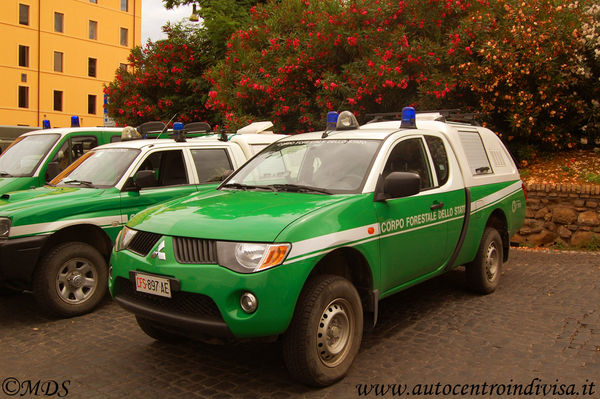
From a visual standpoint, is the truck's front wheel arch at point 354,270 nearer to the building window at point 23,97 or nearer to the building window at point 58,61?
the building window at point 23,97

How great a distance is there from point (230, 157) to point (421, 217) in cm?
329

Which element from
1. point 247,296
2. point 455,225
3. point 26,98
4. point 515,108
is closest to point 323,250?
point 247,296

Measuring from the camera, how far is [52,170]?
782 cm

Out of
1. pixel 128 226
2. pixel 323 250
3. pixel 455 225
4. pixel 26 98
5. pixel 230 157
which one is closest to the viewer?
pixel 323 250

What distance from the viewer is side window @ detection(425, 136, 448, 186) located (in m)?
5.62

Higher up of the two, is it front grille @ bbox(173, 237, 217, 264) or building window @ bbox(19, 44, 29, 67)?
building window @ bbox(19, 44, 29, 67)

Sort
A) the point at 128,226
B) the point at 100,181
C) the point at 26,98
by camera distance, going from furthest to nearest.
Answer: the point at 26,98 < the point at 100,181 < the point at 128,226

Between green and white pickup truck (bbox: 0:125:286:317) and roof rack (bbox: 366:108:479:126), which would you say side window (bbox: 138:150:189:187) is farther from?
roof rack (bbox: 366:108:479:126)

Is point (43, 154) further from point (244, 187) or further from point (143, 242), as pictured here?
point (143, 242)

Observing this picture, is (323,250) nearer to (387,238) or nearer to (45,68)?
(387,238)

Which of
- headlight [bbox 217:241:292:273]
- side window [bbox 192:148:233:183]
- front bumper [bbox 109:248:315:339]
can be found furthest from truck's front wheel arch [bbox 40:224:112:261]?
headlight [bbox 217:241:292:273]

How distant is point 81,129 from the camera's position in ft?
28.7

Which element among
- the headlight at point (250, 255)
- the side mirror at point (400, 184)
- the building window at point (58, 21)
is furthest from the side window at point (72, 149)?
the building window at point (58, 21)

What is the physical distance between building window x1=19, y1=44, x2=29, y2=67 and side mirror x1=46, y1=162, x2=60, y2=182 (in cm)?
3891
